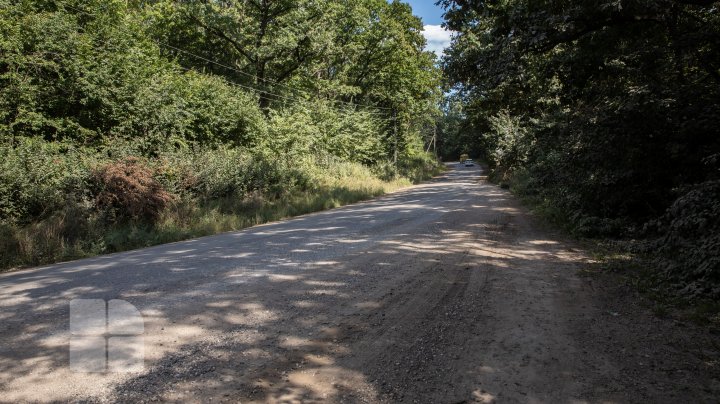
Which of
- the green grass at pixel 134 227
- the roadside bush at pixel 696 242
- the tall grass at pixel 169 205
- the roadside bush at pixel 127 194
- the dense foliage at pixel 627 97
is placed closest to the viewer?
the roadside bush at pixel 696 242

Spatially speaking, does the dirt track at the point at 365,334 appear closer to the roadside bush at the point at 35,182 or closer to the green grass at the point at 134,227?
the green grass at the point at 134,227

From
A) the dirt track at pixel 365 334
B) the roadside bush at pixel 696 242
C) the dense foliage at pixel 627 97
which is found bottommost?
the dirt track at pixel 365 334

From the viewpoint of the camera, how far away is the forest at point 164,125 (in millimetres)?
11148

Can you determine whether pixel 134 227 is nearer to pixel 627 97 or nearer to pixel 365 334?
pixel 365 334

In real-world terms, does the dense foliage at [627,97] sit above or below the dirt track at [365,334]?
above

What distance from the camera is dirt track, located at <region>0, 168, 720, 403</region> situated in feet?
9.93

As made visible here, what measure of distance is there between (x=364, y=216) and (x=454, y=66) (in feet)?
17.5

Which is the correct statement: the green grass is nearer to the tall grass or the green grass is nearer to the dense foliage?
the tall grass

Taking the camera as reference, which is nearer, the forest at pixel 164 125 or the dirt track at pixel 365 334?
the dirt track at pixel 365 334

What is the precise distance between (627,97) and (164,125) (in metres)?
16.0

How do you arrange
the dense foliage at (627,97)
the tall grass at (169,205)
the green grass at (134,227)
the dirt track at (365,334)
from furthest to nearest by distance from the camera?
1. the tall grass at (169,205)
2. the green grass at (134,227)
3. the dense foliage at (627,97)
4. the dirt track at (365,334)

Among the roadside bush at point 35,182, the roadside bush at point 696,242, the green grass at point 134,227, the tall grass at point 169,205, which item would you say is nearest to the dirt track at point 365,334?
the roadside bush at point 696,242

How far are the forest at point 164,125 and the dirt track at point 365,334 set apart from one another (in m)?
4.96

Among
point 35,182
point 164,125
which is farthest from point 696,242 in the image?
point 164,125
